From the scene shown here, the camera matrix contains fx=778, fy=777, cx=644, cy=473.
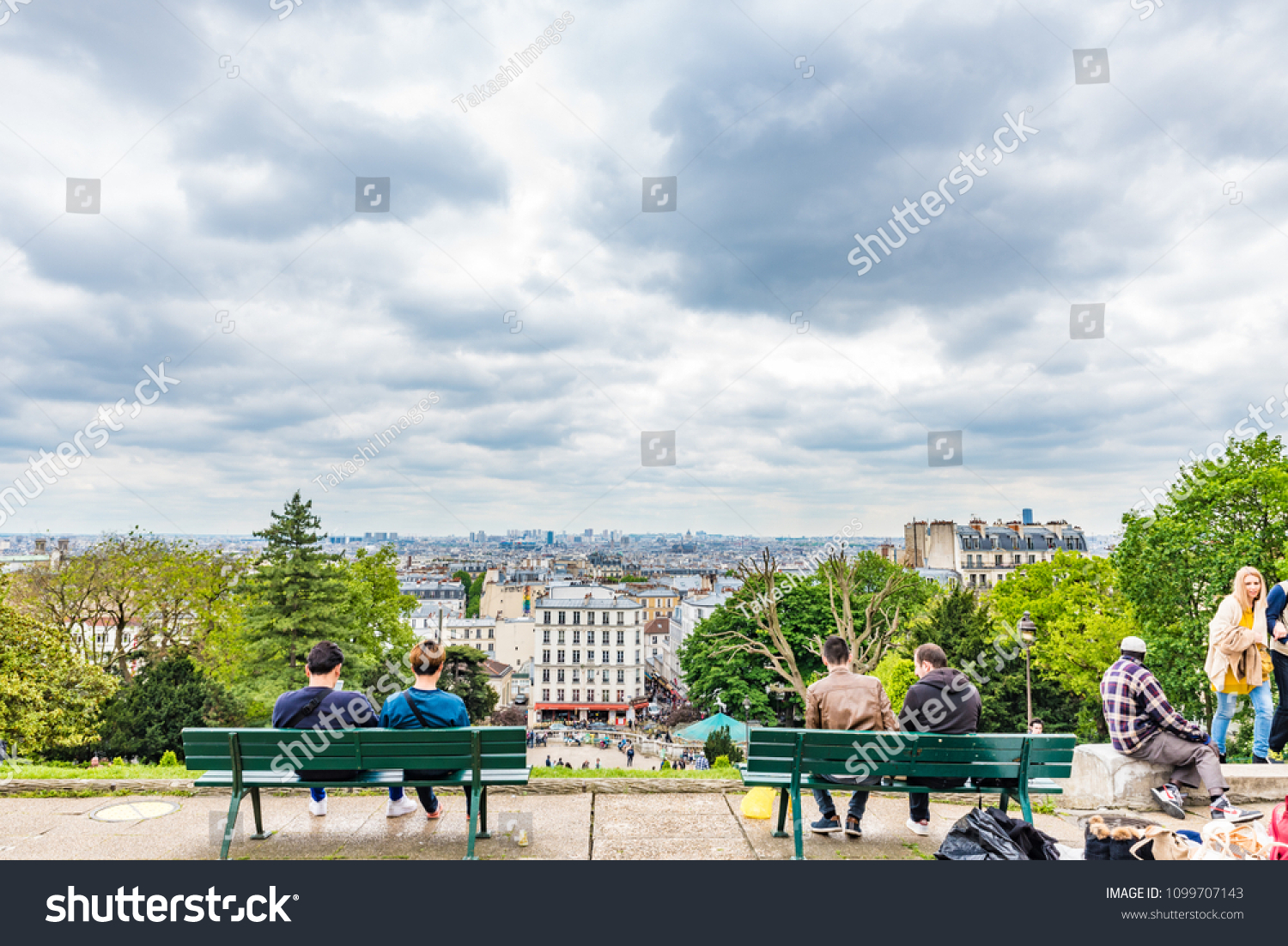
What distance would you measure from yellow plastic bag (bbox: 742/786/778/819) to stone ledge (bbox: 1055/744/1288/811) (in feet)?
7.30

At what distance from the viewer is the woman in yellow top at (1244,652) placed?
652cm

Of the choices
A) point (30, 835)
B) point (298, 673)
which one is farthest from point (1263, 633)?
point (298, 673)

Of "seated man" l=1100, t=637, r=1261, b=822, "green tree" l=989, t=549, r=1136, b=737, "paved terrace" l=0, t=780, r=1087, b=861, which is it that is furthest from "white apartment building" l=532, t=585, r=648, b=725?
"seated man" l=1100, t=637, r=1261, b=822

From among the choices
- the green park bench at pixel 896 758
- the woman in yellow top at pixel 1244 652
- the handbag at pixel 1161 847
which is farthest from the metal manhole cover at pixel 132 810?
the woman in yellow top at pixel 1244 652

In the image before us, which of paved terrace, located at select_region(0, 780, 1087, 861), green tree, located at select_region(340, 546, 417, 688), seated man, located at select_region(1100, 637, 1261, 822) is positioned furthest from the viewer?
green tree, located at select_region(340, 546, 417, 688)

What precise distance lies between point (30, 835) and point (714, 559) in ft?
602

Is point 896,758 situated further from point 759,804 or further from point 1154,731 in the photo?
point 1154,731

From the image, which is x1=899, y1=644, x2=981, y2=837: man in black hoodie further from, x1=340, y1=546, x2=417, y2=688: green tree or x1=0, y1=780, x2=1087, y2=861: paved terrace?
x1=340, y1=546, x2=417, y2=688: green tree

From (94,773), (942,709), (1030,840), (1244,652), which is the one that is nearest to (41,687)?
Result: (94,773)

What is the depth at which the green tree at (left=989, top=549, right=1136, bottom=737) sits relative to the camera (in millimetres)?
26656

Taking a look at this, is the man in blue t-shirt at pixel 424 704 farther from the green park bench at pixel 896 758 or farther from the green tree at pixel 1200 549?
the green tree at pixel 1200 549
